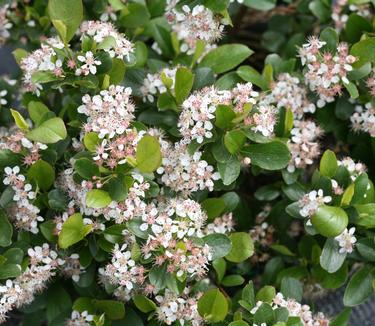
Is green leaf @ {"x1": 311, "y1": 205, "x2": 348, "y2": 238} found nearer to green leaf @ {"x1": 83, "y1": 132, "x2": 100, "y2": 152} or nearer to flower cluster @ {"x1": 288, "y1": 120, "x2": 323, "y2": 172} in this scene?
flower cluster @ {"x1": 288, "y1": 120, "x2": 323, "y2": 172}

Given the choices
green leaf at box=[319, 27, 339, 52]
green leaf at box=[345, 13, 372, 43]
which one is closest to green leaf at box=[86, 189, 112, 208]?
green leaf at box=[319, 27, 339, 52]

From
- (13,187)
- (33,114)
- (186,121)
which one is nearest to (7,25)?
(33,114)

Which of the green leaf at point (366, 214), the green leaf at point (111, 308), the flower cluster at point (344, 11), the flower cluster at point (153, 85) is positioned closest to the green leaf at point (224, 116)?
the flower cluster at point (153, 85)

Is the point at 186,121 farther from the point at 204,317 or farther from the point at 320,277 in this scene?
the point at 320,277

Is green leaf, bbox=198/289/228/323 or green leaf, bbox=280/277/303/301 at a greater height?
green leaf, bbox=198/289/228/323

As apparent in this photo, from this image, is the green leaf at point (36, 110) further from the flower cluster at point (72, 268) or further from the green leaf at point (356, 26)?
the green leaf at point (356, 26)

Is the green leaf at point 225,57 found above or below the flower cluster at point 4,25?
above

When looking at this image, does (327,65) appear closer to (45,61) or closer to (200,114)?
(200,114)
